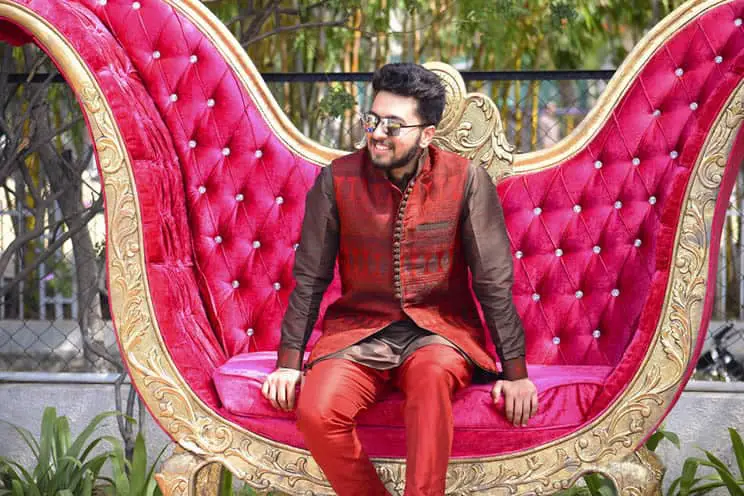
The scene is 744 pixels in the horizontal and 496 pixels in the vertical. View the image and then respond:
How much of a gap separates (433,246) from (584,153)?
2.14 feet

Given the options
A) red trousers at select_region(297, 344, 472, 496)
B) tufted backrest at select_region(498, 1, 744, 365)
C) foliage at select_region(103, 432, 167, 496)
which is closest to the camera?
red trousers at select_region(297, 344, 472, 496)

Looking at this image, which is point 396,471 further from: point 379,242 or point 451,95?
point 451,95

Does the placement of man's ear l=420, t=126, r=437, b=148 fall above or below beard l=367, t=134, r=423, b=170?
above

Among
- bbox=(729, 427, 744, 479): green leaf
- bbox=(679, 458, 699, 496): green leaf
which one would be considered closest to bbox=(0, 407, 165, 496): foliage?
bbox=(679, 458, 699, 496): green leaf

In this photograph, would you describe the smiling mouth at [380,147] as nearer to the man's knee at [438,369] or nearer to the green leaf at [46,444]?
the man's knee at [438,369]

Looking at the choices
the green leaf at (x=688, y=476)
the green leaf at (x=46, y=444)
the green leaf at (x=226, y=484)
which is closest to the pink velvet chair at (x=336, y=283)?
the green leaf at (x=226, y=484)

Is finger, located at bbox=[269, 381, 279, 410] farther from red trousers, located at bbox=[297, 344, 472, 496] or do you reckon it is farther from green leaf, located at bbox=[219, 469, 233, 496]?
green leaf, located at bbox=[219, 469, 233, 496]

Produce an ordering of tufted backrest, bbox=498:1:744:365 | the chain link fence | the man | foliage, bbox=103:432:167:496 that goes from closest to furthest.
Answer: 1. the man
2. tufted backrest, bbox=498:1:744:365
3. foliage, bbox=103:432:167:496
4. the chain link fence

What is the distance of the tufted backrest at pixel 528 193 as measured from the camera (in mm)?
2982

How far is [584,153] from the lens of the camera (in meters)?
3.07

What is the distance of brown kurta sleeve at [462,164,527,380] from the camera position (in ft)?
8.46

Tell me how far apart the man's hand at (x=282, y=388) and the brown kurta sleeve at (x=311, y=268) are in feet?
0.09

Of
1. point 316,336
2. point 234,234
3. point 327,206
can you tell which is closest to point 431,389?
point 327,206

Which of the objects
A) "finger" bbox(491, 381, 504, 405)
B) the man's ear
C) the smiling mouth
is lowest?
"finger" bbox(491, 381, 504, 405)
